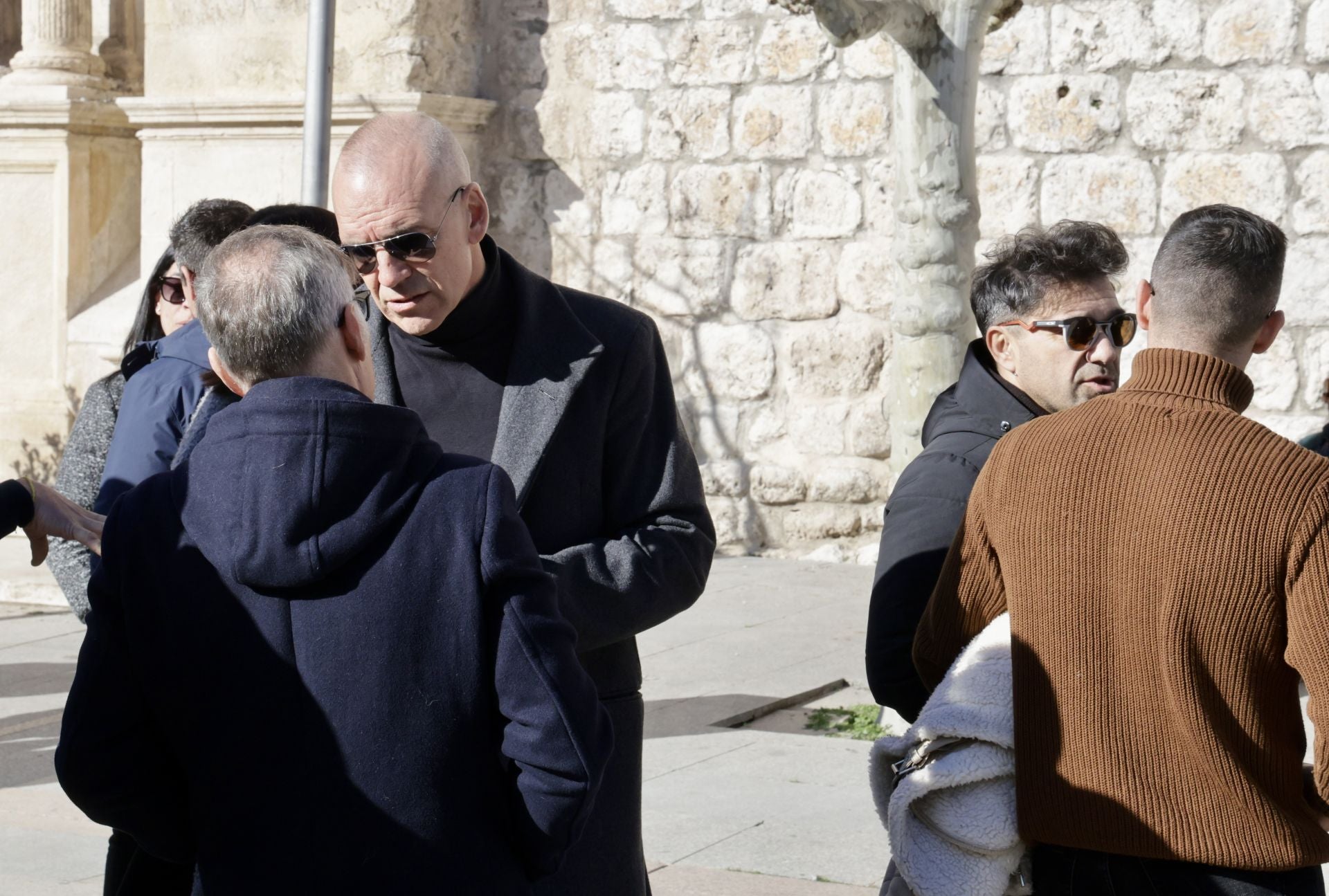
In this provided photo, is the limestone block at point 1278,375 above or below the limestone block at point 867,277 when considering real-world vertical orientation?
below

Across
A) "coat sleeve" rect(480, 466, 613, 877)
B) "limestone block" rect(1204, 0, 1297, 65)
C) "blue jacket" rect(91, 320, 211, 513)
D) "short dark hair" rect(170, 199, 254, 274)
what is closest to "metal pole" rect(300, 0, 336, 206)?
"short dark hair" rect(170, 199, 254, 274)

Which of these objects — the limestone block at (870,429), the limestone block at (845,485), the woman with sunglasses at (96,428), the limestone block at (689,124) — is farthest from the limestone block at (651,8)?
the woman with sunglasses at (96,428)

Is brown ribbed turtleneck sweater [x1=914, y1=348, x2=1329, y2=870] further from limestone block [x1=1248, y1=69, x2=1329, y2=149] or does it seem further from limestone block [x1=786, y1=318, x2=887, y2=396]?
limestone block [x1=786, y1=318, x2=887, y2=396]

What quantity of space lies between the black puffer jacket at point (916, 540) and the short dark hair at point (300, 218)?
123cm

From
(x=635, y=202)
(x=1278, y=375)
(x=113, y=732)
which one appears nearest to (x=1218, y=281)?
(x=113, y=732)

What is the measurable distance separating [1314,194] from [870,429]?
2543mm

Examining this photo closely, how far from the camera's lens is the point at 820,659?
6812mm

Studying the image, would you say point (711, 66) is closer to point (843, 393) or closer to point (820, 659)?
point (843, 393)

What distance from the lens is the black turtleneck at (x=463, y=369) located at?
282 cm

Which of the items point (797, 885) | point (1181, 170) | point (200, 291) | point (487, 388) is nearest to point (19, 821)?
point (797, 885)

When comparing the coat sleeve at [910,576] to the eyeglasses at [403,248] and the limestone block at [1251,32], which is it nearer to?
the eyeglasses at [403,248]

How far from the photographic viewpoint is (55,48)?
1088 centimetres

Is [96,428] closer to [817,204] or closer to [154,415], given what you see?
[154,415]

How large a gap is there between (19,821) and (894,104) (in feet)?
12.2
